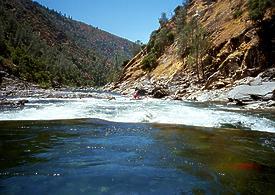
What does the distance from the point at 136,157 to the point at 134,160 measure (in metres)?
0.39

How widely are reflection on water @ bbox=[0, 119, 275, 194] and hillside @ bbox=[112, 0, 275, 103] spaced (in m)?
27.7

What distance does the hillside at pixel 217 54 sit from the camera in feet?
157

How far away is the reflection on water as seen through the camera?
335 inches

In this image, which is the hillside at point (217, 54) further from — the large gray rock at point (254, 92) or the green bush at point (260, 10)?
the large gray rock at point (254, 92)

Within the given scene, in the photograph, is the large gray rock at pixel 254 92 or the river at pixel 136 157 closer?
the river at pixel 136 157

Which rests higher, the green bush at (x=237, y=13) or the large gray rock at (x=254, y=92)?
the green bush at (x=237, y=13)

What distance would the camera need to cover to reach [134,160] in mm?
11070

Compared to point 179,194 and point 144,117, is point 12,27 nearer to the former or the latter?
point 144,117

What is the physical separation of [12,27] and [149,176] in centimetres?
16458

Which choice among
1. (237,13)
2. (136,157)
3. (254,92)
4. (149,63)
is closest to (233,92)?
(254,92)

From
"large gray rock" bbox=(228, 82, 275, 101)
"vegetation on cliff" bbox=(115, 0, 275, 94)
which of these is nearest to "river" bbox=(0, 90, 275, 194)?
"large gray rock" bbox=(228, 82, 275, 101)

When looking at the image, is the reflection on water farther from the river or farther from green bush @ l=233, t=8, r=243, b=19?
green bush @ l=233, t=8, r=243, b=19

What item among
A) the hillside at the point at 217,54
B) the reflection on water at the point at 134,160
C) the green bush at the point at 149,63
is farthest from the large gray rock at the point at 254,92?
the green bush at the point at 149,63

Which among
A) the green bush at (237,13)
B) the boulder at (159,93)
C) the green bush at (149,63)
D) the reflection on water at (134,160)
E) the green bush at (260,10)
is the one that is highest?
the green bush at (237,13)
